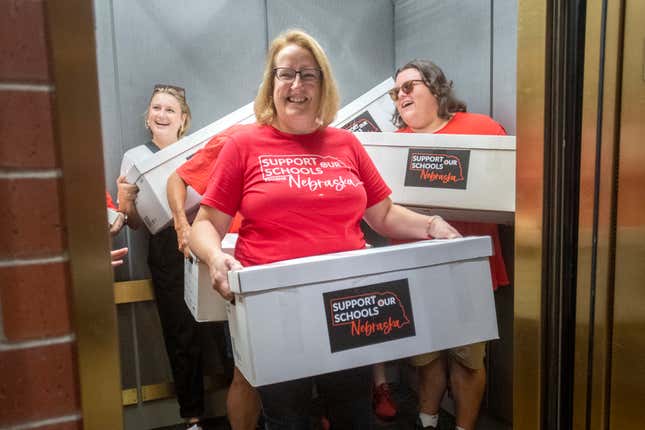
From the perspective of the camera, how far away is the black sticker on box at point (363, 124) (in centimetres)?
202

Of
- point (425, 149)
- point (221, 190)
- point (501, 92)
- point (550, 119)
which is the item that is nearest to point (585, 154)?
point (550, 119)

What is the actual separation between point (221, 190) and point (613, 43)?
84 centimetres

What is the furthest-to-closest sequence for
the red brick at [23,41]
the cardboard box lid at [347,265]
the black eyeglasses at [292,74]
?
1. the black eyeglasses at [292,74]
2. the cardboard box lid at [347,265]
3. the red brick at [23,41]

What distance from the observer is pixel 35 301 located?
1.44 ft

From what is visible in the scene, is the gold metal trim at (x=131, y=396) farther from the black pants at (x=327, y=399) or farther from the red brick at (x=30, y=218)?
the red brick at (x=30, y=218)

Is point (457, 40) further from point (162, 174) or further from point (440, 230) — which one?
point (162, 174)

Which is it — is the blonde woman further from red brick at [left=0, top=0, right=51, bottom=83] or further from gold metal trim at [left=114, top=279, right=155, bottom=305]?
red brick at [left=0, top=0, right=51, bottom=83]

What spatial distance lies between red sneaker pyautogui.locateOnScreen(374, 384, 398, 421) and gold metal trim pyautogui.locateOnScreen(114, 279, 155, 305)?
1004mm

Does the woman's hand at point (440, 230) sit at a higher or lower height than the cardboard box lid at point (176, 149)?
Answer: lower

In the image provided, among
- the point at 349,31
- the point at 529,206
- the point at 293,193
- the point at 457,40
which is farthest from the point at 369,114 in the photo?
the point at 529,206

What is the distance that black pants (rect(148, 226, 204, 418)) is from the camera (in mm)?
2043

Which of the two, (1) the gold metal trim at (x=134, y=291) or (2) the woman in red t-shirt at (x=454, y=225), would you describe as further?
(1) the gold metal trim at (x=134, y=291)

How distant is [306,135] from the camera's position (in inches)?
51.6

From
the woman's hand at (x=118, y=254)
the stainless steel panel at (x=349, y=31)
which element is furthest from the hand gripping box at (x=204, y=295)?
the stainless steel panel at (x=349, y=31)
